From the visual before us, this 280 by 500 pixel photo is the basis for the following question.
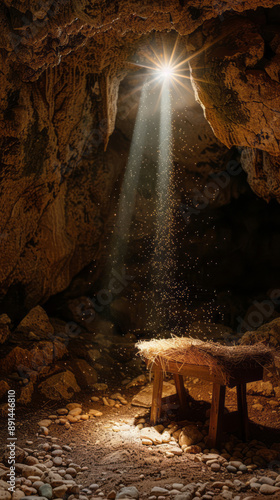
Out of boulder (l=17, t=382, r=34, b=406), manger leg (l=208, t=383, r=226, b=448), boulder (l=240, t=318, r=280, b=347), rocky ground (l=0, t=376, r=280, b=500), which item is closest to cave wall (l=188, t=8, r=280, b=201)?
boulder (l=240, t=318, r=280, b=347)

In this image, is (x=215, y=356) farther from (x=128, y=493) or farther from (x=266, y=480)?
(x=128, y=493)

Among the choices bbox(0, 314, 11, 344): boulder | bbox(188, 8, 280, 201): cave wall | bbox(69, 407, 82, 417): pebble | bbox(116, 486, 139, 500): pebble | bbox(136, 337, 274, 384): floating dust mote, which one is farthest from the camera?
bbox(0, 314, 11, 344): boulder

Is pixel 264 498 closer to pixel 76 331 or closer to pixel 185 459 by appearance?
pixel 185 459

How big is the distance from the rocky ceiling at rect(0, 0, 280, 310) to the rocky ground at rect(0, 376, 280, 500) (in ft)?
7.92

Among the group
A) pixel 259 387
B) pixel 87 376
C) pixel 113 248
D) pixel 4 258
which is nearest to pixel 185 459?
pixel 259 387

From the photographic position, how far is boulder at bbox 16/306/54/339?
5844mm

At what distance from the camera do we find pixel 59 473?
3029mm

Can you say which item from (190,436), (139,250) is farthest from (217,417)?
(139,250)

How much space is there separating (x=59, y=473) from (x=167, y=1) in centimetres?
435

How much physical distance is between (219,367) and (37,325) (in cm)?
358

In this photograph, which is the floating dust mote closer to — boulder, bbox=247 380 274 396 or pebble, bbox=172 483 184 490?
pebble, bbox=172 483 184 490

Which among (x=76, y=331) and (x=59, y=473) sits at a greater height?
(x=76, y=331)

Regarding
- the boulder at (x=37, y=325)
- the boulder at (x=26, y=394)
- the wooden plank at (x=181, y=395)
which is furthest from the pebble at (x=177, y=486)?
the boulder at (x=37, y=325)

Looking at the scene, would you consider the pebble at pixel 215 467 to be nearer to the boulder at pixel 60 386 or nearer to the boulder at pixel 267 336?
the boulder at pixel 60 386
